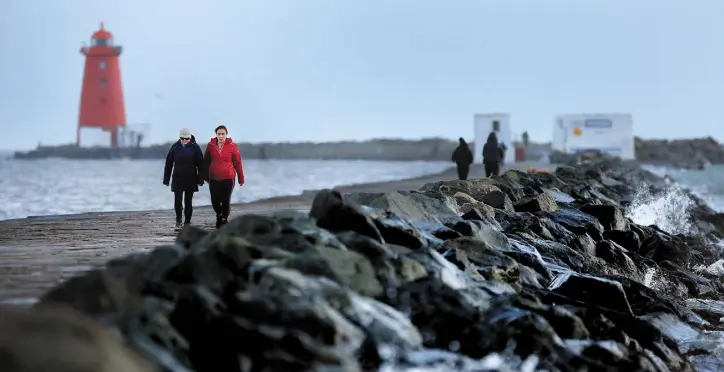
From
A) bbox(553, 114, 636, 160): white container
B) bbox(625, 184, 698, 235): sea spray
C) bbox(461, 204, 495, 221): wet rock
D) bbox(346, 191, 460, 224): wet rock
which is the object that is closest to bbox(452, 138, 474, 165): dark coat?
bbox(625, 184, 698, 235): sea spray

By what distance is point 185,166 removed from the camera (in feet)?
38.1

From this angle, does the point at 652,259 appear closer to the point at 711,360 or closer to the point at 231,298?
the point at 711,360

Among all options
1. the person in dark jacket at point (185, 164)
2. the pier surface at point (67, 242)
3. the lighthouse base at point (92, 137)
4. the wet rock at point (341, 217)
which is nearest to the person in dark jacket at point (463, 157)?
the pier surface at point (67, 242)

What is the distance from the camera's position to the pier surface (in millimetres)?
7004

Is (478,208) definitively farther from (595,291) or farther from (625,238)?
(595,291)

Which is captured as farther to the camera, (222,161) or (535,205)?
(535,205)

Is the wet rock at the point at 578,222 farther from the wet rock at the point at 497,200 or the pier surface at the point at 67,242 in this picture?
the pier surface at the point at 67,242

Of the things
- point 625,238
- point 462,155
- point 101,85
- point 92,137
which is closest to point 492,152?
point 462,155

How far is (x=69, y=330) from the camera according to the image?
4062mm

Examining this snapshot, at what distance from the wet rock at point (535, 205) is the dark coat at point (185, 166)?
3394 millimetres

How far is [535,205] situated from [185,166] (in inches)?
145

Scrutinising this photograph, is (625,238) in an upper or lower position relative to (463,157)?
lower

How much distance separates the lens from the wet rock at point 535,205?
12.4 m

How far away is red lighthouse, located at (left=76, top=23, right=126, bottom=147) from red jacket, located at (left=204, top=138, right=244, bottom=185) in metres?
75.8
